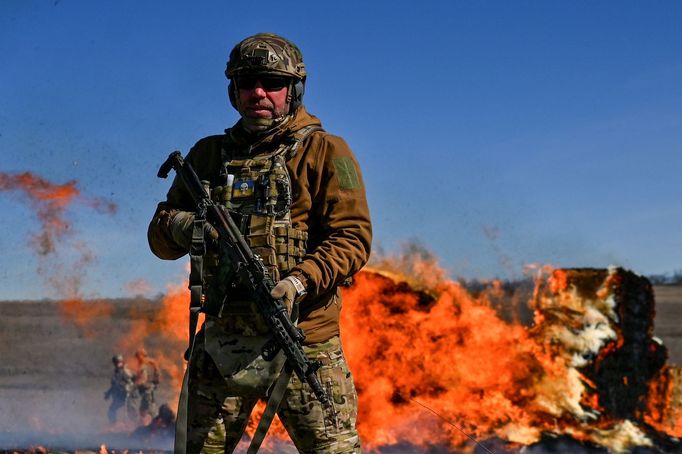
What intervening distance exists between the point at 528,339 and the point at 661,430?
3106mm

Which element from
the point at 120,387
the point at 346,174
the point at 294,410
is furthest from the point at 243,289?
the point at 120,387

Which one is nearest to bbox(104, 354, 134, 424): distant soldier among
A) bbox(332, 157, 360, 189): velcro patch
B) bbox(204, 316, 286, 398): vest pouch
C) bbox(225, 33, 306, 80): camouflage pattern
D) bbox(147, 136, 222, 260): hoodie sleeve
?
bbox(147, 136, 222, 260): hoodie sleeve

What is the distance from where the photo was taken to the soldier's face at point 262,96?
4.98 metres

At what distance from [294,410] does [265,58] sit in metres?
1.90

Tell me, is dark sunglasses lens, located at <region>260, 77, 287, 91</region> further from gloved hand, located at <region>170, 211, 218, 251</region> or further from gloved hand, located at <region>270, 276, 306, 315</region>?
gloved hand, located at <region>270, 276, 306, 315</region>

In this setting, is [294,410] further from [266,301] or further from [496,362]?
[496,362]

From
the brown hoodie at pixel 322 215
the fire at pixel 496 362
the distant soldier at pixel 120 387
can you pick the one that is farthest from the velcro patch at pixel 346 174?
the distant soldier at pixel 120 387

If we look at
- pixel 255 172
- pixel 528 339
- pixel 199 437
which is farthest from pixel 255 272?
pixel 528 339

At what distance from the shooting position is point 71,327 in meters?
57.5

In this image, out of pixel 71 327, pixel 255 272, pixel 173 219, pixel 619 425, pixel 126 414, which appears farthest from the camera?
pixel 71 327

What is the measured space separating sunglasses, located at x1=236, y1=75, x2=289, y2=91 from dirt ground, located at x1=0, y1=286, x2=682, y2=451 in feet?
38.2

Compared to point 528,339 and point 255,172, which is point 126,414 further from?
point 255,172

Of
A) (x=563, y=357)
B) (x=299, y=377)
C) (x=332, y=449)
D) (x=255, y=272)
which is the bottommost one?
(x=563, y=357)

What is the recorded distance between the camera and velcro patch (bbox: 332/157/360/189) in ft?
15.9
